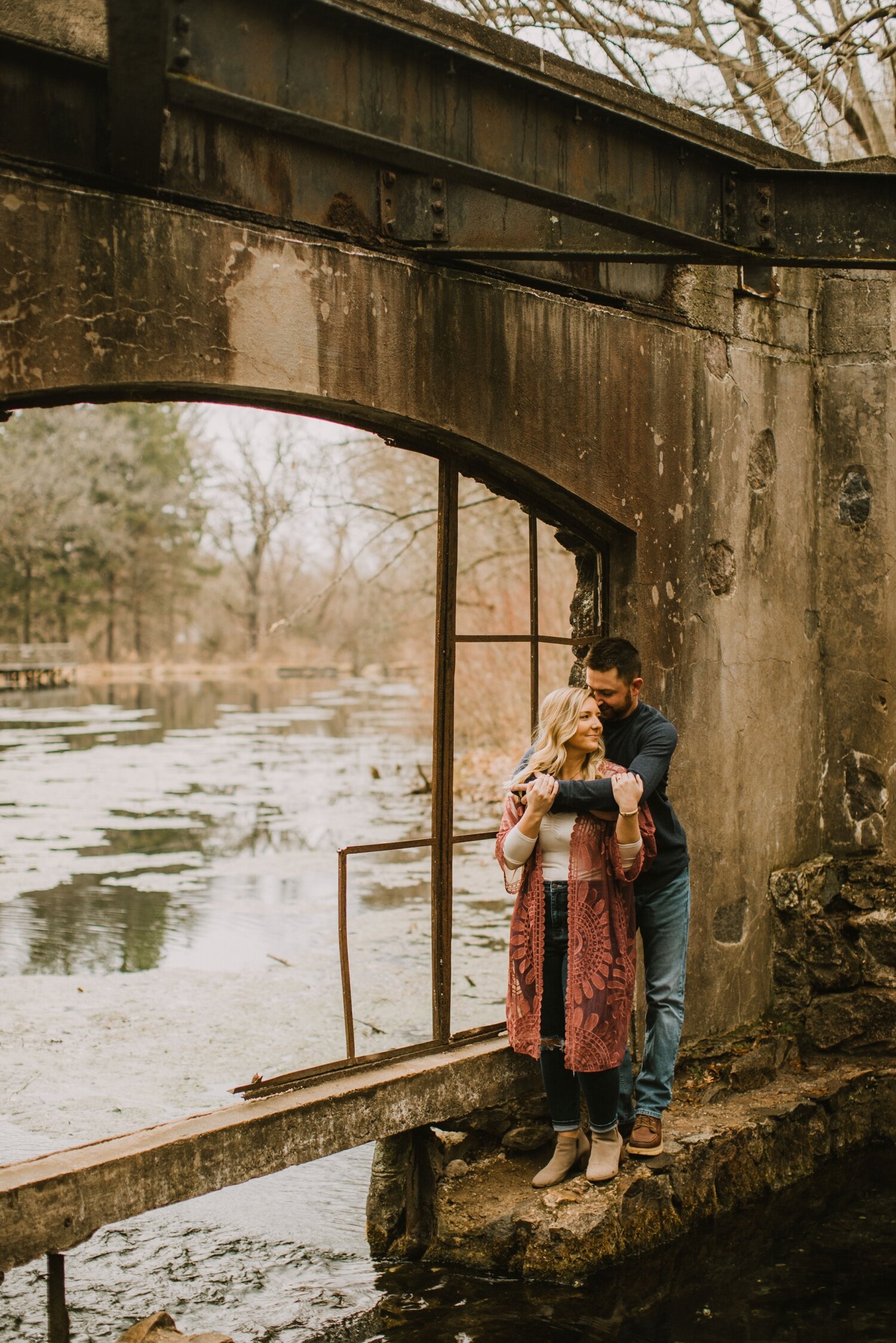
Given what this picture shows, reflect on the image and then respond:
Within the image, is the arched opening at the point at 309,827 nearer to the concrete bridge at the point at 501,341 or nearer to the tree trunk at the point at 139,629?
the concrete bridge at the point at 501,341

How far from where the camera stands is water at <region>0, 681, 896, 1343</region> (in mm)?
3961

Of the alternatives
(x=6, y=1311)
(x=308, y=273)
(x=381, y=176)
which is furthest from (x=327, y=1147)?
(x=381, y=176)

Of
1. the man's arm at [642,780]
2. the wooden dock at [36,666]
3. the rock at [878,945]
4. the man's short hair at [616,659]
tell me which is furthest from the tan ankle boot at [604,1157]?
the wooden dock at [36,666]

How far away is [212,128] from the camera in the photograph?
3.79 meters

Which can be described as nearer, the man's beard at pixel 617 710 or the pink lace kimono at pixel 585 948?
the pink lace kimono at pixel 585 948

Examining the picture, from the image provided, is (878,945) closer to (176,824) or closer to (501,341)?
(501,341)

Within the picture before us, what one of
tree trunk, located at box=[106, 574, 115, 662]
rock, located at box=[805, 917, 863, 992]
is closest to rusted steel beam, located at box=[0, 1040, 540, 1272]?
rock, located at box=[805, 917, 863, 992]

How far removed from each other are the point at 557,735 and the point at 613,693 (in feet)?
1.20

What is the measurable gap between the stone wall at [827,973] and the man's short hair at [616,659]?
155 centimetres

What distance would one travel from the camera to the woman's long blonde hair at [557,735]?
4078 mm

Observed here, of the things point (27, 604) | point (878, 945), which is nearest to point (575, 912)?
point (878, 945)

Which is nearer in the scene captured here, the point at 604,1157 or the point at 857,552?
the point at 604,1157

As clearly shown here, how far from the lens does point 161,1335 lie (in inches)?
139

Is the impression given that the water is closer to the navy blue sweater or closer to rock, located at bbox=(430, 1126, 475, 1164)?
rock, located at bbox=(430, 1126, 475, 1164)
